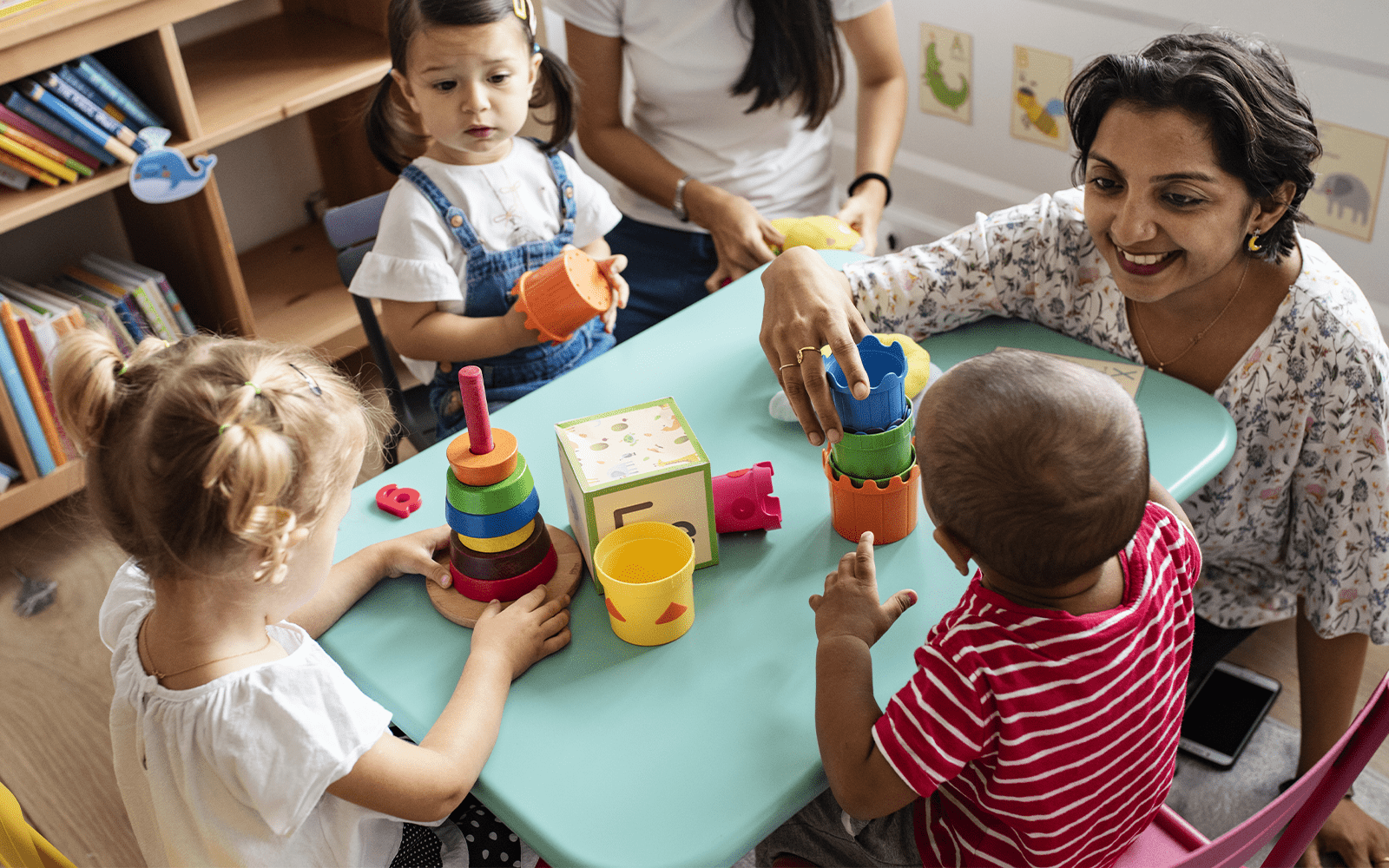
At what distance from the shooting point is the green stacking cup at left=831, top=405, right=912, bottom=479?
1.11 m

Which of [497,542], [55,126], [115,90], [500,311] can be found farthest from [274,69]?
[497,542]

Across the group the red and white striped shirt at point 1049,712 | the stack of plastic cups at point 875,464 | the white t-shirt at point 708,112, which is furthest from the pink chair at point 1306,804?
the white t-shirt at point 708,112

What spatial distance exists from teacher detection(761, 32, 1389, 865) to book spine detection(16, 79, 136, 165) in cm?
151

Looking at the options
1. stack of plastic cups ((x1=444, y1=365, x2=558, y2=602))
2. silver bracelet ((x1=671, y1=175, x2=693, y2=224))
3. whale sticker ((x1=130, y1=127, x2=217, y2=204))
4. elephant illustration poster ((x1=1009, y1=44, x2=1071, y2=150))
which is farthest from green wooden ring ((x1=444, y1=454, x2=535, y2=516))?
elephant illustration poster ((x1=1009, y1=44, x2=1071, y2=150))

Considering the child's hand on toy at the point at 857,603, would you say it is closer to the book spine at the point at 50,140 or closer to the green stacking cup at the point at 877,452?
the green stacking cup at the point at 877,452

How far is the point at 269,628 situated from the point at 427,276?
735mm

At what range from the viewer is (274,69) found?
255 centimetres

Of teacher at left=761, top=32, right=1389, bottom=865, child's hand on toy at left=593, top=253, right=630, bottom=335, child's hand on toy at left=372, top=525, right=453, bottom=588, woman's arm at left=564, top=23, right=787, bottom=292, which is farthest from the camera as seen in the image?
woman's arm at left=564, top=23, right=787, bottom=292

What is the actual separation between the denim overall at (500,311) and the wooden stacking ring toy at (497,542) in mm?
669

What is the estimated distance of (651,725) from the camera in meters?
0.98

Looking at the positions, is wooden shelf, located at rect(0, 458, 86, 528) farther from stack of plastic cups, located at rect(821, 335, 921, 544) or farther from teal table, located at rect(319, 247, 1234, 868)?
stack of plastic cups, located at rect(821, 335, 921, 544)

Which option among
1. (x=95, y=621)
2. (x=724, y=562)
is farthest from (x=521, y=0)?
(x=95, y=621)

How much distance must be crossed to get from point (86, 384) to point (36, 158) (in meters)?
1.48

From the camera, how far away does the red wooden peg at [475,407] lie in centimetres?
103
